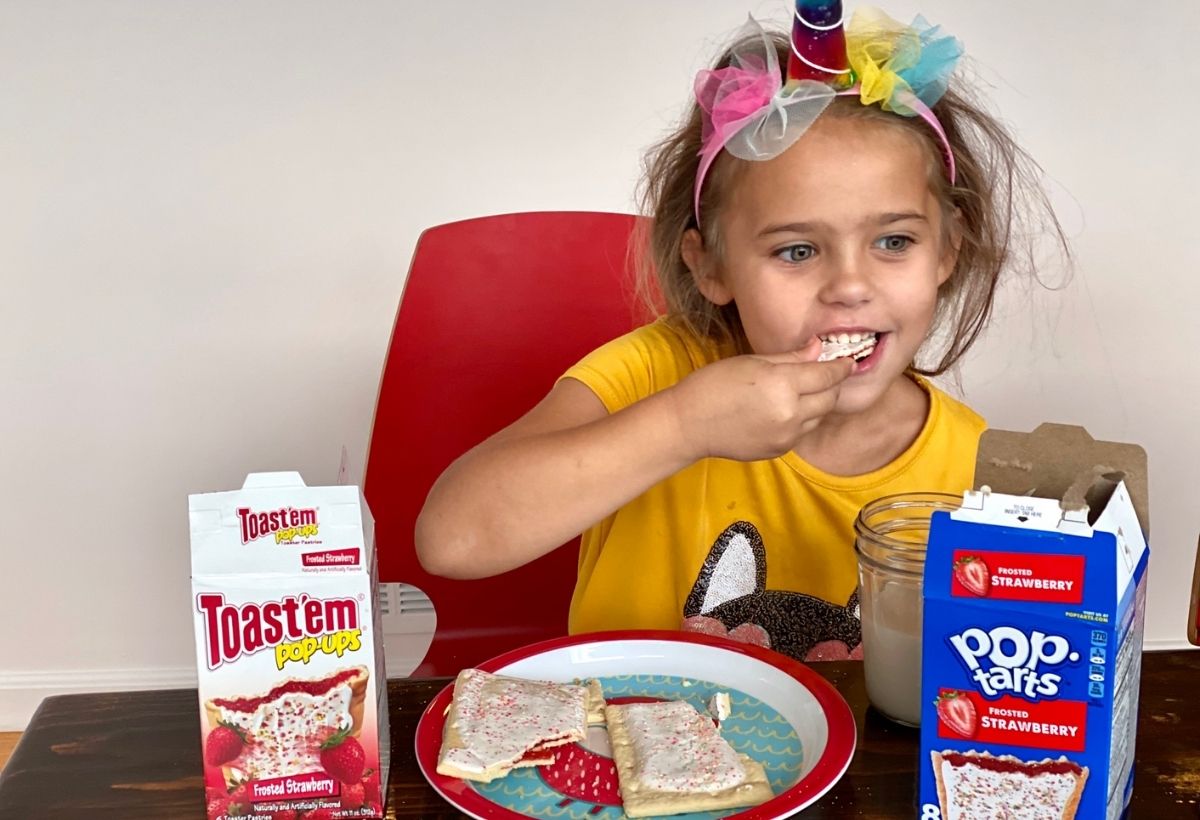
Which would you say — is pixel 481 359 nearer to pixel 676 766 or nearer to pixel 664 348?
pixel 664 348

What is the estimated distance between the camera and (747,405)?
104 cm

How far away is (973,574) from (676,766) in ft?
0.80

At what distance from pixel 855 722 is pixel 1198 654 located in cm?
32

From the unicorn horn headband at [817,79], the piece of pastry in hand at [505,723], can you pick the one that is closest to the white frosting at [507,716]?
the piece of pastry in hand at [505,723]

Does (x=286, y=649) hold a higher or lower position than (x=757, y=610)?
higher

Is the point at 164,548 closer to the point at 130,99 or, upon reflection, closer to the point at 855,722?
the point at 130,99

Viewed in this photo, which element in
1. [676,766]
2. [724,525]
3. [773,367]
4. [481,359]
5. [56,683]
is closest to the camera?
[676,766]

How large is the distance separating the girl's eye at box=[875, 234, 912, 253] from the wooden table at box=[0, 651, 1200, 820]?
0.44m

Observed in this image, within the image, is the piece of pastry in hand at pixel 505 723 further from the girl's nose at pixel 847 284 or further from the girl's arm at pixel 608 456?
the girl's nose at pixel 847 284

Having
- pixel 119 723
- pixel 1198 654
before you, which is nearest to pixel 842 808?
pixel 1198 654

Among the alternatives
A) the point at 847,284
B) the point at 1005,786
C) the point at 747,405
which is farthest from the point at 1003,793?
the point at 847,284

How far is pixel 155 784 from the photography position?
0.86 meters

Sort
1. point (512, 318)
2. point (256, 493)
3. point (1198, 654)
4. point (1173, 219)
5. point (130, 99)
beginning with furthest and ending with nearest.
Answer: point (1173, 219)
point (130, 99)
point (512, 318)
point (1198, 654)
point (256, 493)

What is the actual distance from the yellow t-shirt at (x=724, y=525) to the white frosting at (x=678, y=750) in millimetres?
464
